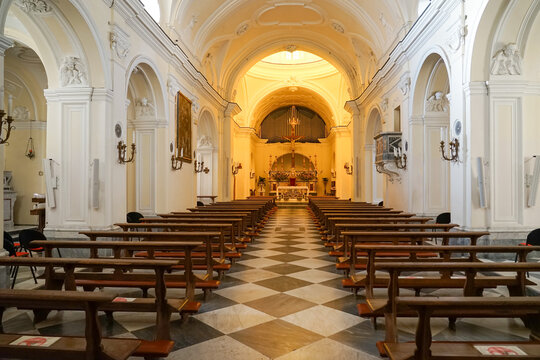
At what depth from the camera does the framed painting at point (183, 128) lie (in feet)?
35.6

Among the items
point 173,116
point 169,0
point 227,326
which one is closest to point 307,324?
point 227,326

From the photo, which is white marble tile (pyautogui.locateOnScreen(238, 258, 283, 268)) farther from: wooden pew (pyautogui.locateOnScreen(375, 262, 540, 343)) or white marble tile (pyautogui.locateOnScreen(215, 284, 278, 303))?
wooden pew (pyautogui.locateOnScreen(375, 262, 540, 343))

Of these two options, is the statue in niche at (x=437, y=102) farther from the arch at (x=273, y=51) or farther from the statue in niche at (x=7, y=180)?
the statue in niche at (x=7, y=180)

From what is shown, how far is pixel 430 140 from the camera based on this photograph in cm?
948

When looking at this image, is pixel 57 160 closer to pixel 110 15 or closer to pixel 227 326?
pixel 110 15

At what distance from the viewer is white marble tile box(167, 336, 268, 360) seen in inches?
109

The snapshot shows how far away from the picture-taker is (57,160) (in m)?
6.63

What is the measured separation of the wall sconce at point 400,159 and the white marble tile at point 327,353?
788cm

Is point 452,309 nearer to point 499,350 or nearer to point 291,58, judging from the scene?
point 499,350

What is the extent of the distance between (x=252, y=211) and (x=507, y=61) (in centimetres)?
623

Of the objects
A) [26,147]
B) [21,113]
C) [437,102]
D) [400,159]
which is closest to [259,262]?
[400,159]

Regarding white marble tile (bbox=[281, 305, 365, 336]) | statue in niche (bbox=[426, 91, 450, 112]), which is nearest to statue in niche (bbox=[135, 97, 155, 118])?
statue in niche (bbox=[426, 91, 450, 112])

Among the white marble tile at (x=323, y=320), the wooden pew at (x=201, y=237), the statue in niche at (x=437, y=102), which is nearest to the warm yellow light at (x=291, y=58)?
the statue in niche at (x=437, y=102)

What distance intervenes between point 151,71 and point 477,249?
8.16 m
